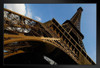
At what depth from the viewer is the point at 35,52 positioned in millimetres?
8852

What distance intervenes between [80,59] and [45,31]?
14.7ft

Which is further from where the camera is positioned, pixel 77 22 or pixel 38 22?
pixel 77 22

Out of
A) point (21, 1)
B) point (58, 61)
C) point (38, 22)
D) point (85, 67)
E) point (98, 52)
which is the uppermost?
point (21, 1)

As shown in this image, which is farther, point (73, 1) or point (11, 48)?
point (11, 48)

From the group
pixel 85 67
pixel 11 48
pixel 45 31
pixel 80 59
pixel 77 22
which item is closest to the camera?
pixel 85 67

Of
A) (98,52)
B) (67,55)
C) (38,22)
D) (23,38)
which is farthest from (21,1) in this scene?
(67,55)

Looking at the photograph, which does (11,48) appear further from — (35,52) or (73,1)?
(73,1)

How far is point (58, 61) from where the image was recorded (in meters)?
10.8

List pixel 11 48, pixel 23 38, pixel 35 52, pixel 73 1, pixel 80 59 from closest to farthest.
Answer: pixel 23 38 < pixel 73 1 < pixel 11 48 < pixel 35 52 < pixel 80 59

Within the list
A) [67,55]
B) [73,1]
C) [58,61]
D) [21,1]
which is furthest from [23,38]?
[58,61]

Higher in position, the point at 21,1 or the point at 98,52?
the point at 21,1

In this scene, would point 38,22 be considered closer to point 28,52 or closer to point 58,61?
point 28,52

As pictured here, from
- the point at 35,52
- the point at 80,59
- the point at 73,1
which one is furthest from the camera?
Result: the point at 80,59

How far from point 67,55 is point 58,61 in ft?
6.58
